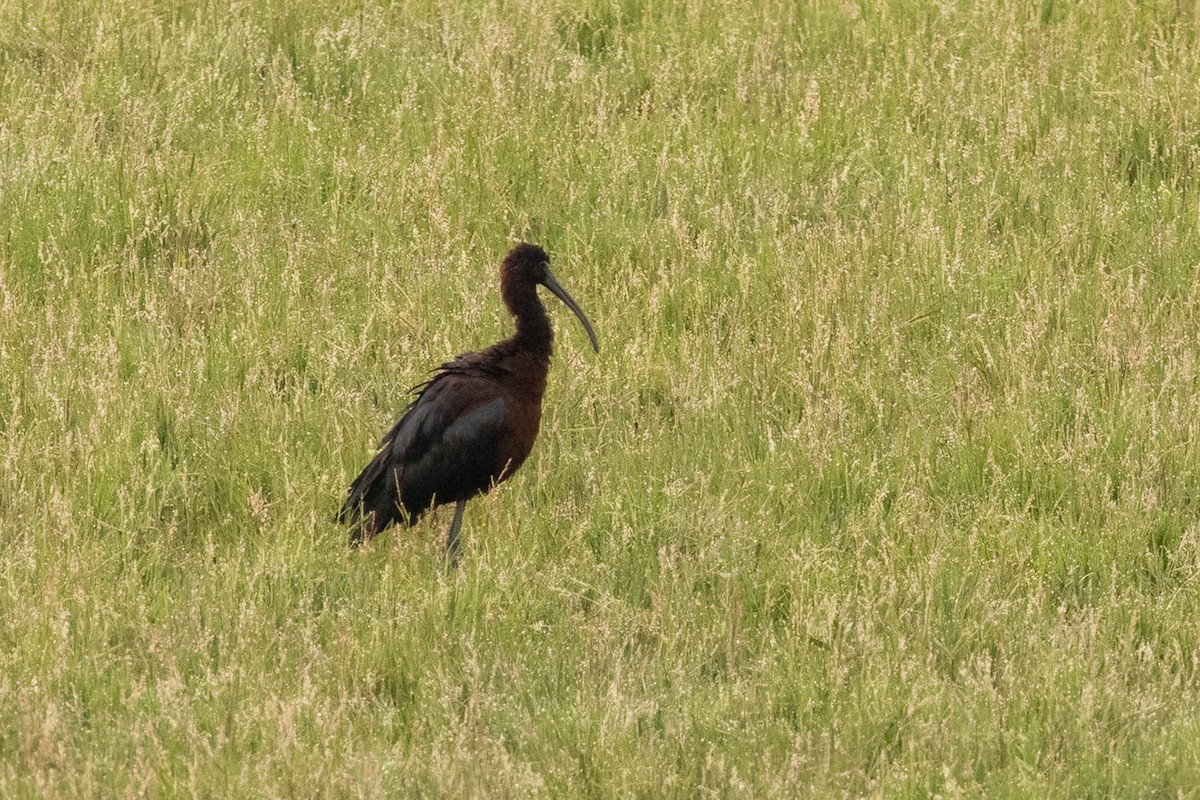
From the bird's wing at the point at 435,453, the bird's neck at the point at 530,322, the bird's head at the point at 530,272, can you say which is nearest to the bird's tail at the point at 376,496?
the bird's wing at the point at 435,453

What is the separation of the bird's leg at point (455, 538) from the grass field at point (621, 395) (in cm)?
6

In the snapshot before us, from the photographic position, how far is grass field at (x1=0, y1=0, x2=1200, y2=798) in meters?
4.44

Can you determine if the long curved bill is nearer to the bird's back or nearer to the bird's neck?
the bird's neck

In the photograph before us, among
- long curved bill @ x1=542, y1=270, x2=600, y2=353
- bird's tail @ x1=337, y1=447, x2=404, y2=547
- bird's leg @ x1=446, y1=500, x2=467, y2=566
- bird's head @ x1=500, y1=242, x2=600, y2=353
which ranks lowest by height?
bird's leg @ x1=446, y1=500, x2=467, y2=566

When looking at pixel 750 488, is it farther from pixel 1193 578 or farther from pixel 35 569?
pixel 35 569

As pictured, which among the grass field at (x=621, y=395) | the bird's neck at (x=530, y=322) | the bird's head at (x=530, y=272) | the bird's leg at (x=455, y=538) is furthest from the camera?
the bird's head at (x=530, y=272)

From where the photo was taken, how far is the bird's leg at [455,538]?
5582 millimetres

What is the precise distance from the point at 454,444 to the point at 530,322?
61 cm

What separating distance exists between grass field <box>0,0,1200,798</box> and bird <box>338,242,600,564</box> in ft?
0.46

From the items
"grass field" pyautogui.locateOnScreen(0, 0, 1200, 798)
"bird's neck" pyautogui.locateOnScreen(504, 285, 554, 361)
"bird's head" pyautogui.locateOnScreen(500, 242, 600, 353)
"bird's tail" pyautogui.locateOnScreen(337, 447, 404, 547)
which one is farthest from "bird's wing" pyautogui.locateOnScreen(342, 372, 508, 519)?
"bird's head" pyautogui.locateOnScreen(500, 242, 600, 353)

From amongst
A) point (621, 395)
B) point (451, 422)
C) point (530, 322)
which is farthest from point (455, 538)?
point (621, 395)

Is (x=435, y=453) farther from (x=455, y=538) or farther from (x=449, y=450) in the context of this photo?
(x=455, y=538)

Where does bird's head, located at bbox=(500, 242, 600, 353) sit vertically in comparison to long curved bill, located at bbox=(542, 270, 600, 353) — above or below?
above

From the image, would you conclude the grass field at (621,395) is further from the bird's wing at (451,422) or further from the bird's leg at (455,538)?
the bird's wing at (451,422)
